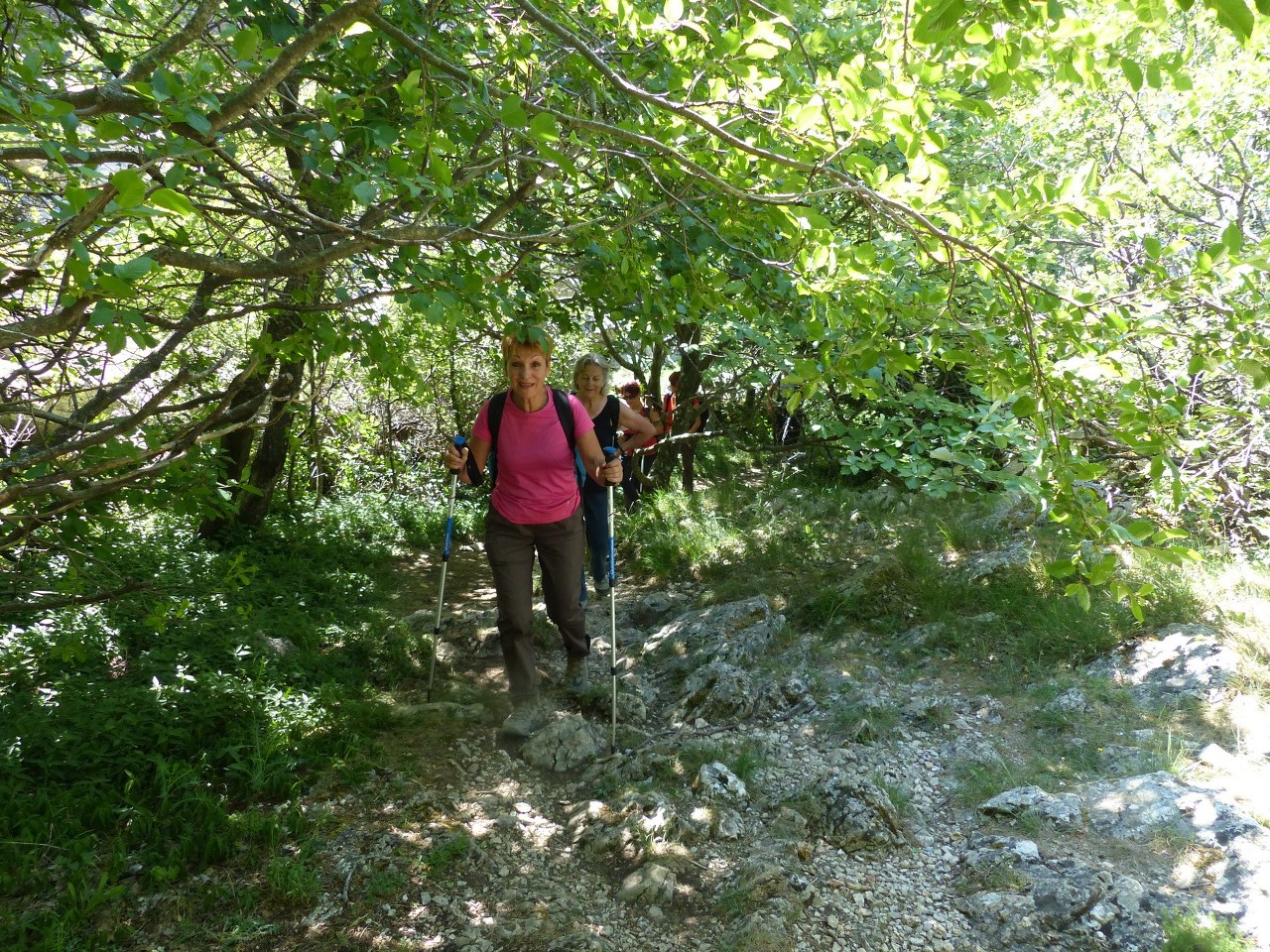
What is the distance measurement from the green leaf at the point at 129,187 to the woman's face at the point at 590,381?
497 cm

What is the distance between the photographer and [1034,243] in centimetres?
689

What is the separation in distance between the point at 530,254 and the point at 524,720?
2793 millimetres

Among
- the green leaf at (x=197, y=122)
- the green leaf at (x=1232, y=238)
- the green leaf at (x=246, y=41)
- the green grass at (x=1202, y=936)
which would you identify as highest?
the green leaf at (x=246, y=41)

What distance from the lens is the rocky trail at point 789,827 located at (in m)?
3.20

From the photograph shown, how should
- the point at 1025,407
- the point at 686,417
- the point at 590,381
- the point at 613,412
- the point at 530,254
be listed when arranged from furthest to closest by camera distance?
the point at 686,417 < the point at 590,381 < the point at 613,412 < the point at 530,254 < the point at 1025,407

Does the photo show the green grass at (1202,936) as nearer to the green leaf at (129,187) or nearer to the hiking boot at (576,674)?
the hiking boot at (576,674)

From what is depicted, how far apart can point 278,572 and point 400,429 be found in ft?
17.8

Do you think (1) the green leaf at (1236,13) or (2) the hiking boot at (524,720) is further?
(2) the hiking boot at (524,720)

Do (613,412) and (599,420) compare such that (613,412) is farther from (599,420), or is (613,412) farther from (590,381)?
(590,381)

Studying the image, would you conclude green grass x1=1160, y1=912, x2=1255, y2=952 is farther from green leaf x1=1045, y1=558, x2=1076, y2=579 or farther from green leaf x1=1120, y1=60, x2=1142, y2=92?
green leaf x1=1120, y1=60, x2=1142, y2=92

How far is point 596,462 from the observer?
194 inches

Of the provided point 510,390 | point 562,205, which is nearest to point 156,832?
point 510,390

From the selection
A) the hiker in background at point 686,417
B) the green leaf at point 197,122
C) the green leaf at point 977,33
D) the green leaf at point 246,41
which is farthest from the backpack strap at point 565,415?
the hiker in background at point 686,417

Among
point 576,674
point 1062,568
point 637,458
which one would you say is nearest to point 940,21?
point 1062,568
